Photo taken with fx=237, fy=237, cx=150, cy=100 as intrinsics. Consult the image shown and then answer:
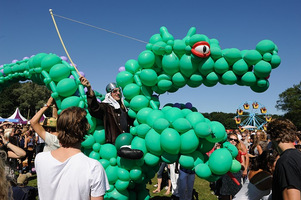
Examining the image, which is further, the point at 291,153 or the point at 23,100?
the point at 23,100

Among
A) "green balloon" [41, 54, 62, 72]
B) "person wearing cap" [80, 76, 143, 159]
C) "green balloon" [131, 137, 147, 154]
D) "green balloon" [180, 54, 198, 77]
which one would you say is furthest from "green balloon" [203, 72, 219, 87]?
"green balloon" [41, 54, 62, 72]

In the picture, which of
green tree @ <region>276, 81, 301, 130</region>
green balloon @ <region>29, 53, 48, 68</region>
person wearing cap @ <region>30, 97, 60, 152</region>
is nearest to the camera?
person wearing cap @ <region>30, 97, 60, 152</region>

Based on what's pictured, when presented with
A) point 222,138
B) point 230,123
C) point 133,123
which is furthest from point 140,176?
point 230,123

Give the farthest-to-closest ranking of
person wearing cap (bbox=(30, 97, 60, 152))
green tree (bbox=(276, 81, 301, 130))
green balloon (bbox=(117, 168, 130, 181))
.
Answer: green tree (bbox=(276, 81, 301, 130)) < green balloon (bbox=(117, 168, 130, 181)) < person wearing cap (bbox=(30, 97, 60, 152))

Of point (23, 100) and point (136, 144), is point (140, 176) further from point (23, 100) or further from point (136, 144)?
point (23, 100)

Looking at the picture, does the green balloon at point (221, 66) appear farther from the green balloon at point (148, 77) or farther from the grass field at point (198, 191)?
the grass field at point (198, 191)

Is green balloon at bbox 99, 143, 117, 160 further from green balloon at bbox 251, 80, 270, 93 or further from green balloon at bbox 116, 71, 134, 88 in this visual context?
green balloon at bbox 251, 80, 270, 93

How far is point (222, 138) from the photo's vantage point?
11.0ft

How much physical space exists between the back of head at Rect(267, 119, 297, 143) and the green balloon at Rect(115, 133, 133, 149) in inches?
81.9

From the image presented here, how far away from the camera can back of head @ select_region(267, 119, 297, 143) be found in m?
2.06

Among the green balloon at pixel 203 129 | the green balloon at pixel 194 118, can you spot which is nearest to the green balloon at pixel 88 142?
the green balloon at pixel 194 118

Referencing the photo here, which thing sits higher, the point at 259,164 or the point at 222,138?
the point at 222,138

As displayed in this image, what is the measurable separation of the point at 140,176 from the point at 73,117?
87.0 inches

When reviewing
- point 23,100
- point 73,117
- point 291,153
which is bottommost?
point 291,153
